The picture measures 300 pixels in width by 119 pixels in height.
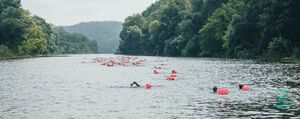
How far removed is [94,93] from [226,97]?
10596mm

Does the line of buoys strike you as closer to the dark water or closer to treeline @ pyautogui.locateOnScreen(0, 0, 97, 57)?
treeline @ pyautogui.locateOnScreen(0, 0, 97, 57)

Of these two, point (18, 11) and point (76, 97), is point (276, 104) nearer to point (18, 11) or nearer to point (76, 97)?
point (76, 97)

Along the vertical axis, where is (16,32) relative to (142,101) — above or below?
above

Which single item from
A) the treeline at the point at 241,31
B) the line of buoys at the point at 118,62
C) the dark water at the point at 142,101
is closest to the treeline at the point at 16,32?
the line of buoys at the point at 118,62

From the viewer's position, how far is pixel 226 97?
3734 centimetres

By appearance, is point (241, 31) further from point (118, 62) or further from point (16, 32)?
point (16, 32)

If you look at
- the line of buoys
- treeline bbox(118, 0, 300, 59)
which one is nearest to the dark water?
the line of buoys

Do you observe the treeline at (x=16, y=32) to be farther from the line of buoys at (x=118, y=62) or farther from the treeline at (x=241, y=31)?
the treeline at (x=241, y=31)

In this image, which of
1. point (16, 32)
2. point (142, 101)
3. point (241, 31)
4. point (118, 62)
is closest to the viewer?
point (142, 101)

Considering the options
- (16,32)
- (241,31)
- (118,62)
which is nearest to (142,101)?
(118,62)

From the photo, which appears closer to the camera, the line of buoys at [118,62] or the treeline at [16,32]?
the line of buoys at [118,62]

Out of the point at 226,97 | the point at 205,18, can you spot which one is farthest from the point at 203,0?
the point at 226,97

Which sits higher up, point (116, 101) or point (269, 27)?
point (269, 27)

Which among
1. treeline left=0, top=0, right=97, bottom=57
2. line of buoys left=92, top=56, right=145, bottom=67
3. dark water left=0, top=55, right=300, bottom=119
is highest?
treeline left=0, top=0, right=97, bottom=57
